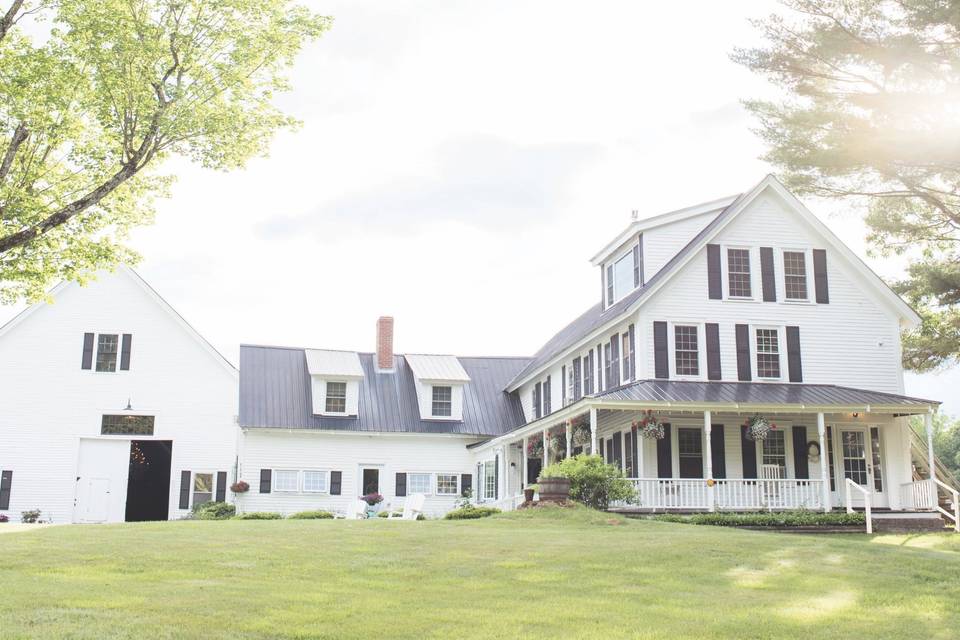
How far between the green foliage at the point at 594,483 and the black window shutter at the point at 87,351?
1873 centimetres

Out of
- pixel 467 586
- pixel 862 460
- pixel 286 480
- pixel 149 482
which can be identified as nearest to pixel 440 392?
pixel 286 480

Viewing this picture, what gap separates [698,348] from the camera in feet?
82.6

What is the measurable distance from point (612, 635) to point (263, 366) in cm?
2918

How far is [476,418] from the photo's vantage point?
35781 mm

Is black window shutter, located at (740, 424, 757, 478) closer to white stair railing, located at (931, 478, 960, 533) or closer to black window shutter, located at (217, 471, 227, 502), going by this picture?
white stair railing, located at (931, 478, 960, 533)

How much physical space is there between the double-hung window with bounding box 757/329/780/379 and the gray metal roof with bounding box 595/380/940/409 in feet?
1.33

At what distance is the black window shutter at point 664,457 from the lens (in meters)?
23.8

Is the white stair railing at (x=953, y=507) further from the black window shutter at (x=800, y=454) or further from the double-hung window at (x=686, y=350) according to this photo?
the double-hung window at (x=686, y=350)

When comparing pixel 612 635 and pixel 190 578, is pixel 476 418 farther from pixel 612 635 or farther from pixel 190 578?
pixel 612 635

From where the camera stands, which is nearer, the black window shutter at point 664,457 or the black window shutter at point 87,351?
the black window shutter at point 664,457

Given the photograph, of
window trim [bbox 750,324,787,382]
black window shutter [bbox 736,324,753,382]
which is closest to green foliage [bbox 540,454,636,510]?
black window shutter [bbox 736,324,753,382]

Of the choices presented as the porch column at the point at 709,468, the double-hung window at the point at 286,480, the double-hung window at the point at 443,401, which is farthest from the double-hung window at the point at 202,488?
the porch column at the point at 709,468

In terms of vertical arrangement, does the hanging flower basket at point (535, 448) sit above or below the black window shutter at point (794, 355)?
below

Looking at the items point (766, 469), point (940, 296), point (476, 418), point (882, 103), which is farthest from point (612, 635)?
point (476, 418)
